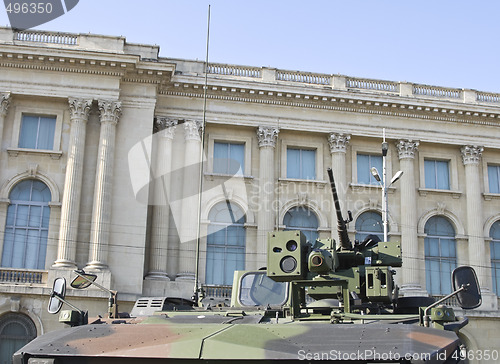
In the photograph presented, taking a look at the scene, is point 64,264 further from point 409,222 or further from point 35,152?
point 409,222

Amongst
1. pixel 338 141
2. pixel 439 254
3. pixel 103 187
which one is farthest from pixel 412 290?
pixel 103 187

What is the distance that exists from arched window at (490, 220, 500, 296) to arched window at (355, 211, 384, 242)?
5.91m

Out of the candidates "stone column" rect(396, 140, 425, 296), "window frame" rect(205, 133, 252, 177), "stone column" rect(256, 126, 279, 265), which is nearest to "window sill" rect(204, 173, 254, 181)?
"window frame" rect(205, 133, 252, 177)

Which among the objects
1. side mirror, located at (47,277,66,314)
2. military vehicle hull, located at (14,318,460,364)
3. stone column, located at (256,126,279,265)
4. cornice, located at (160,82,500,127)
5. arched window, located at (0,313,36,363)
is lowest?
arched window, located at (0,313,36,363)

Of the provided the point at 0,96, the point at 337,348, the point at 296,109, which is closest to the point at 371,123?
the point at 296,109

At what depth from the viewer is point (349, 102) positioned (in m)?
33.1

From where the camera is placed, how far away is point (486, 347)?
1249 inches

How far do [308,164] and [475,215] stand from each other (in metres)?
8.56

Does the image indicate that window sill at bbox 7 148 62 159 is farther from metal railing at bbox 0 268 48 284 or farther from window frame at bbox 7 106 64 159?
metal railing at bbox 0 268 48 284

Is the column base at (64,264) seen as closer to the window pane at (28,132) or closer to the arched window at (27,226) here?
the arched window at (27,226)

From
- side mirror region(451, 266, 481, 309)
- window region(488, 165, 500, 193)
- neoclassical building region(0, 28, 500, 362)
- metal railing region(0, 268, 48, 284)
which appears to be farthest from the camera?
window region(488, 165, 500, 193)

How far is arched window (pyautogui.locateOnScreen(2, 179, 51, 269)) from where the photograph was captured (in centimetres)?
2884

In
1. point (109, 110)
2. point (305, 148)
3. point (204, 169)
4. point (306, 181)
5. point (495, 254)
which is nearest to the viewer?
point (109, 110)

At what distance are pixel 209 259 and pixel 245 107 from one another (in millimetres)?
7325
